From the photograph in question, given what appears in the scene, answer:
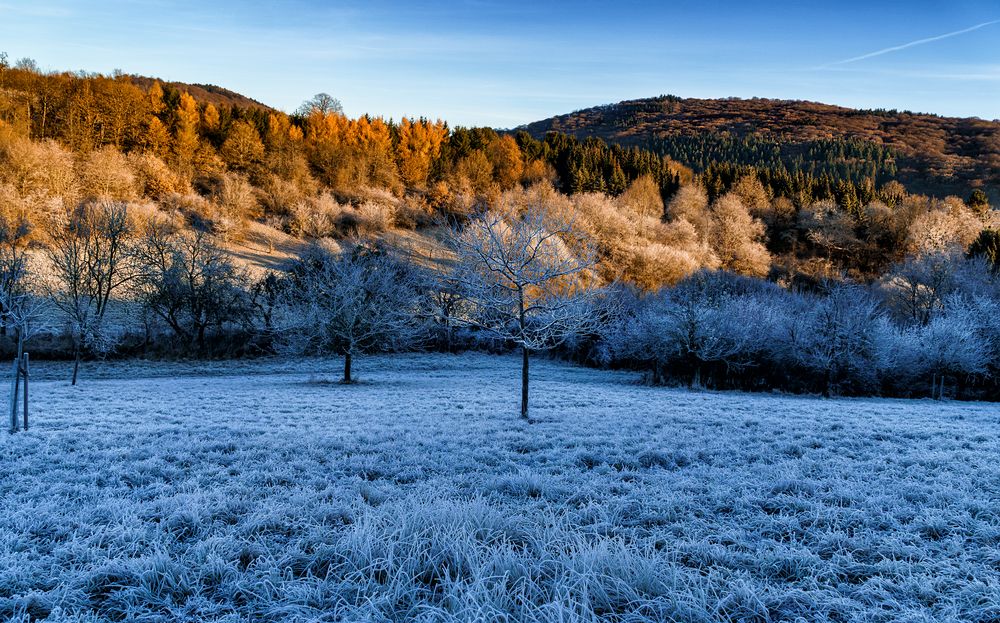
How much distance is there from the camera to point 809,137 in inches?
4707

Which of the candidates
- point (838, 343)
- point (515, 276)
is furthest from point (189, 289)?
point (838, 343)

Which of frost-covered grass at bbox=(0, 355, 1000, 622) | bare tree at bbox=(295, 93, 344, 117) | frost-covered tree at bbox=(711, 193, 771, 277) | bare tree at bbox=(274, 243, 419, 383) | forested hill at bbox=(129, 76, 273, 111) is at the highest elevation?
forested hill at bbox=(129, 76, 273, 111)

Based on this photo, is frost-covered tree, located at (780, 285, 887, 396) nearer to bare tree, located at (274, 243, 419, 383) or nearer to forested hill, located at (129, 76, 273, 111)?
bare tree, located at (274, 243, 419, 383)

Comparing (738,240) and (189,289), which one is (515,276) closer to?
(189,289)

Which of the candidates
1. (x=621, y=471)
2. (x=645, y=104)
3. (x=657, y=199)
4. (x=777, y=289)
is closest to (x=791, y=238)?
(x=657, y=199)

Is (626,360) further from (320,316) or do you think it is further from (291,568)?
(291,568)

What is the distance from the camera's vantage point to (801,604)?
9.61 ft

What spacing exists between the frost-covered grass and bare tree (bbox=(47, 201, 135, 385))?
1835cm

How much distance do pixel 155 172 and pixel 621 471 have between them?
59.5 metres

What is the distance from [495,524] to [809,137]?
146383mm

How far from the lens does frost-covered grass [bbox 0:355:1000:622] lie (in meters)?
2.82

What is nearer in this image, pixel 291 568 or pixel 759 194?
pixel 291 568

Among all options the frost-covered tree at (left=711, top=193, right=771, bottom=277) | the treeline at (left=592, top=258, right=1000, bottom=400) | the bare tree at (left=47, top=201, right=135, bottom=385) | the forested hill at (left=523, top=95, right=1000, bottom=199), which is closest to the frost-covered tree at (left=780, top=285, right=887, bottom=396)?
the treeline at (left=592, top=258, right=1000, bottom=400)

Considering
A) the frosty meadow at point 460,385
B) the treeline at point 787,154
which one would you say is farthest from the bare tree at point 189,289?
the treeline at point 787,154
